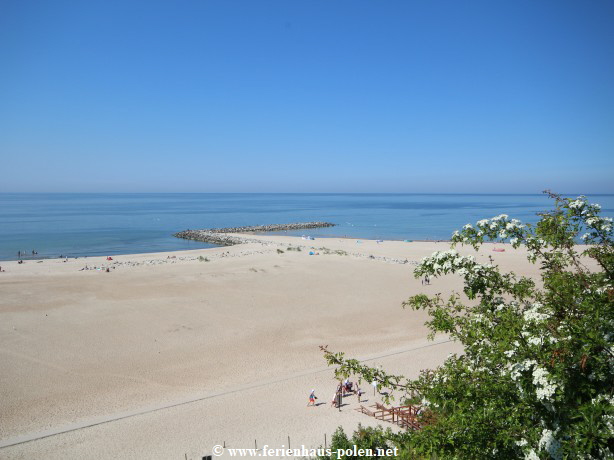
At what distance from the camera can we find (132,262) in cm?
4238

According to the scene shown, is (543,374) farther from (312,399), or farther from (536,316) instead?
(312,399)

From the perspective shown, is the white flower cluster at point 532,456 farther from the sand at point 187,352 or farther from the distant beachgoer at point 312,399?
the distant beachgoer at point 312,399

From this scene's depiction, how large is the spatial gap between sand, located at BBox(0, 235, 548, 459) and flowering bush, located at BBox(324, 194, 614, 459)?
8544mm

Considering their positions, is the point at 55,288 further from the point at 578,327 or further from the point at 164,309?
the point at 578,327

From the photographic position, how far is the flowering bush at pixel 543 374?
166 inches

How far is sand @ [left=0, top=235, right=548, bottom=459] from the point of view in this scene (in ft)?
43.2

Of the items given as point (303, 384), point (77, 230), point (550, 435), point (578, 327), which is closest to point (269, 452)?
point (303, 384)

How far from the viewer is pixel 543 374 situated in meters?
4.29

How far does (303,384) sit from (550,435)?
12901 mm

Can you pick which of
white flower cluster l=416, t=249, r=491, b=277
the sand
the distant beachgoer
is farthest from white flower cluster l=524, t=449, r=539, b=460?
the distant beachgoer

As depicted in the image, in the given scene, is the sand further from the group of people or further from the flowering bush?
the flowering bush

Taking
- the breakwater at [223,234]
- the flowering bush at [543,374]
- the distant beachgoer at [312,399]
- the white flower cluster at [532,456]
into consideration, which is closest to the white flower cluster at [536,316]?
A: the flowering bush at [543,374]

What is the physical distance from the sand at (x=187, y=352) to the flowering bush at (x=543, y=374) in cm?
854

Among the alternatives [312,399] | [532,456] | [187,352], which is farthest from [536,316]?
[187,352]
